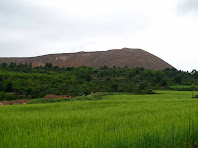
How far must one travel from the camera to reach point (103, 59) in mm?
144875

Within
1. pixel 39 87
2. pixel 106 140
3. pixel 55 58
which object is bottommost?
pixel 39 87

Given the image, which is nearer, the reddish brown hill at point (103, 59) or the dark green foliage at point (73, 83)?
the dark green foliage at point (73, 83)

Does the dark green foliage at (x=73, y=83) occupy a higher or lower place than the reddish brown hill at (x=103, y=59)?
lower

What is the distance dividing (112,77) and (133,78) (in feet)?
25.5

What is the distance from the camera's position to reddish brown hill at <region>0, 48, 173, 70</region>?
447ft

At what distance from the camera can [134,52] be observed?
152875mm

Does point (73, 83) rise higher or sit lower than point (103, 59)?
lower

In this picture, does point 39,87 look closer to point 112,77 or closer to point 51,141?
point 112,77

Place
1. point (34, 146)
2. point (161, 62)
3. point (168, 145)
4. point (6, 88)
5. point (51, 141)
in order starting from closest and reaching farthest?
point (34, 146) → point (51, 141) → point (168, 145) → point (6, 88) → point (161, 62)

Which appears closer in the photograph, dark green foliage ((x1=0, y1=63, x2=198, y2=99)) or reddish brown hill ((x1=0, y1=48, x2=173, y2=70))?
dark green foliage ((x1=0, y1=63, x2=198, y2=99))

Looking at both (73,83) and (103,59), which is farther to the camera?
(103,59)

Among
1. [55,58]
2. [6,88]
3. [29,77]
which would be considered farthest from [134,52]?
[6,88]

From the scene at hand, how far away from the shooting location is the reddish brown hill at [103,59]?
13612 centimetres

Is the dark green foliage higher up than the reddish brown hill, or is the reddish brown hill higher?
the reddish brown hill
